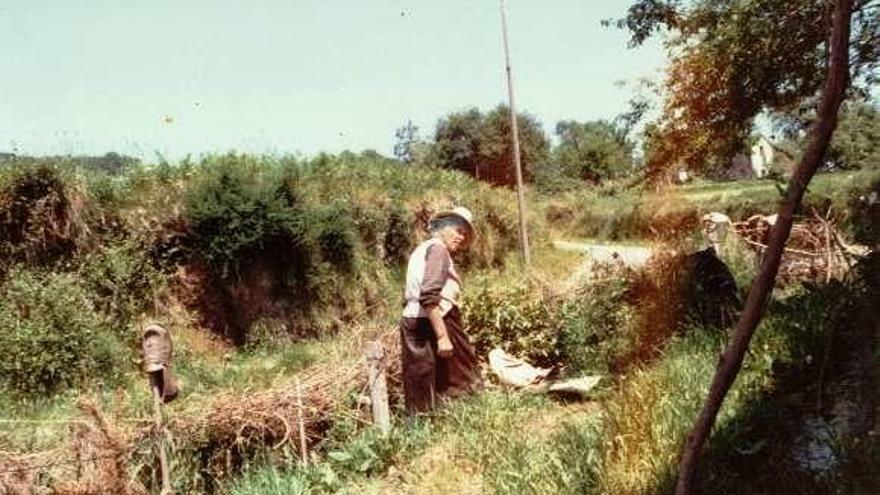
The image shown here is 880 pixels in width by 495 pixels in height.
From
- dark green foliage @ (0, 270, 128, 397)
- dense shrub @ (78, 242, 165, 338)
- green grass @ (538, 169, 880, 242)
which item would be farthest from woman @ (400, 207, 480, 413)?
green grass @ (538, 169, 880, 242)

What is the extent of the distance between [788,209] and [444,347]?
12.3 ft

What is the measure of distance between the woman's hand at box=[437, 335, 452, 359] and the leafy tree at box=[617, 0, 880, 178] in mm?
5589

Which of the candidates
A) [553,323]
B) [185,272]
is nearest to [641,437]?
[553,323]

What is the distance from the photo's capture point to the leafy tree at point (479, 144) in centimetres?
4341

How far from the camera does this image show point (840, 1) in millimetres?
2383

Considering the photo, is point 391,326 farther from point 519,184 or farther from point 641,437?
point 519,184

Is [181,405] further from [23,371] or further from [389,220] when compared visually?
[389,220]

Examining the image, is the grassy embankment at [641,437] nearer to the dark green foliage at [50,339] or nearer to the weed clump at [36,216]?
the dark green foliage at [50,339]

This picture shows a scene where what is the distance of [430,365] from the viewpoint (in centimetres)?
618

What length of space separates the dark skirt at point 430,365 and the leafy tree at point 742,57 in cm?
543

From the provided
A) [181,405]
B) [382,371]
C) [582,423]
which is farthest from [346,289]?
[582,423]

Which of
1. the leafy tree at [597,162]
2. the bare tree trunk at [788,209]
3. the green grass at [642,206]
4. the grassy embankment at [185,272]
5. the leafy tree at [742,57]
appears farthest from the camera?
the leafy tree at [597,162]

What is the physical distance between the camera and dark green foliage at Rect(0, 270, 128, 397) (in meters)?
11.1

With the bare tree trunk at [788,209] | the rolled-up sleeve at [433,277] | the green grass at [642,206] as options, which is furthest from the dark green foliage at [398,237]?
the bare tree trunk at [788,209]
